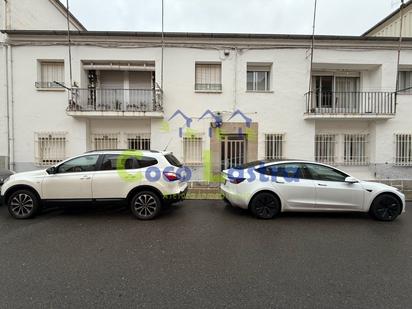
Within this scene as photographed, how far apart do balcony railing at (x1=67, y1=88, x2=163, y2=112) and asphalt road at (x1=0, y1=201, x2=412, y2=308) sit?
5.59 m

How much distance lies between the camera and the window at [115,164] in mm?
5398

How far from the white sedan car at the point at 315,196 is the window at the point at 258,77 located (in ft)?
19.4

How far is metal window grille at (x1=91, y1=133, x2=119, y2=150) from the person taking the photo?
1004cm

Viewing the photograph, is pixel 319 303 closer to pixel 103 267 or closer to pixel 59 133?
pixel 103 267

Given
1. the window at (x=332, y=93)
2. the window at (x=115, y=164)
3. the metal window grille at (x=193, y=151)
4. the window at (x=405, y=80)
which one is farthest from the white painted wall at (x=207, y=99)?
the window at (x=115, y=164)

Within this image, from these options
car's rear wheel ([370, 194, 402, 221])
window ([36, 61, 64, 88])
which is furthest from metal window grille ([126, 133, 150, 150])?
car's rear wheel ([370, 194, 402, 221])

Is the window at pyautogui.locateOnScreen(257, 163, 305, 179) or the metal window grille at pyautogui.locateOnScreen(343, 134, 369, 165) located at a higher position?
the metal window grille at pyautogui.locateOnScreen(343, 134, 369, 165)

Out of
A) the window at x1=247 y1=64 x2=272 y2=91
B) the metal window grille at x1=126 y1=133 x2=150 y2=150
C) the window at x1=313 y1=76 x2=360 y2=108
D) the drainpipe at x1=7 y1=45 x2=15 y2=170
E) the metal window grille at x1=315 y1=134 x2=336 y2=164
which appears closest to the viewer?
the drainpipe at x1=7 y1=45 x2=15 y2=170

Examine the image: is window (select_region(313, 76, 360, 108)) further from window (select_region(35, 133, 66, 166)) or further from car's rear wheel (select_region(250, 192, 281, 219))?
window (select_region(35, 133, 66, 166))

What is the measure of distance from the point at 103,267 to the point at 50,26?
13.2 metres

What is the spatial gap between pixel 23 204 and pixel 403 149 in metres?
13.8

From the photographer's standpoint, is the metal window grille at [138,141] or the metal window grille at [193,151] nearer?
the metal window grille at [193,151]

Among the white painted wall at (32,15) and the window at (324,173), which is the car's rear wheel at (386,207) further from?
the white painted wall at (32,15)

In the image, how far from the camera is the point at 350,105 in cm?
1065
